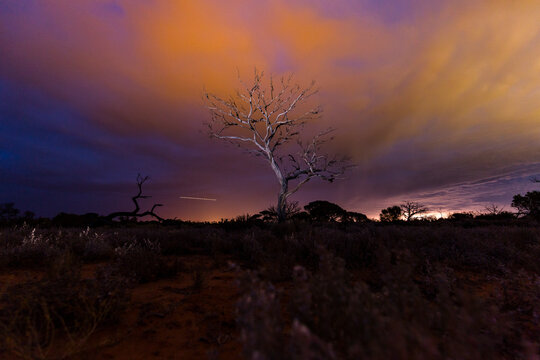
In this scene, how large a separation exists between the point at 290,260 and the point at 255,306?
372 cm

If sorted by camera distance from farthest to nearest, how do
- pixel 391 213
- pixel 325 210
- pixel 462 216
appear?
pixel 391 213
pixel 325 210
pixel 462 216

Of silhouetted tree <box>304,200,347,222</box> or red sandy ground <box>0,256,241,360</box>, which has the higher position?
silhouetted tree <box>304,200,347,222</box>

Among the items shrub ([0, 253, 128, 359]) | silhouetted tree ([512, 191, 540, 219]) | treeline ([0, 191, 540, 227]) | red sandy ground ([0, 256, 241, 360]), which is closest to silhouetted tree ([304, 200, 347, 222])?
treeline ([0, 191, 540, 227])

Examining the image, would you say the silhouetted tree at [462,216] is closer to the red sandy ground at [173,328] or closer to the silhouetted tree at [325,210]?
the silhouetted tree at [325,210]

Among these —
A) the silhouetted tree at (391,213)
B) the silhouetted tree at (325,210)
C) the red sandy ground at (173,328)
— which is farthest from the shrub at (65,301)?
the silhouetted tree at (391,213)

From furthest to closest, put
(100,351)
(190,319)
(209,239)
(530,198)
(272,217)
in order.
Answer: (530,198), (272,217), (209,239), (190,319), (100,351)

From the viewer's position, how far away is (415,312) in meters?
1.94

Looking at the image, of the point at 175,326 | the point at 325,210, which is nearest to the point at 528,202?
the point at 325,210

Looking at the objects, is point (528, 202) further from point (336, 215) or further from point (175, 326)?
point (175, 326)

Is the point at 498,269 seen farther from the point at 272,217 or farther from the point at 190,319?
the point at 272,217

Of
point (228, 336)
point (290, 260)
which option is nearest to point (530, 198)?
point (290, 260)

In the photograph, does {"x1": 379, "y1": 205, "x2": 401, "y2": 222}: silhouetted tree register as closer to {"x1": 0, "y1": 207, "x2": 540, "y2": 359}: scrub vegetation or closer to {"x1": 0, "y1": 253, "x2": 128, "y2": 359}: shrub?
{"x1": 0, "y1": 207, "x2": 540, "y2": 359}: scrub vegetation

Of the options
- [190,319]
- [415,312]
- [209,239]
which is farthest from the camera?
[209,239]

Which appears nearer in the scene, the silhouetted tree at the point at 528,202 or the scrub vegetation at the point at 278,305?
the scrub vegetation at the point at 278,305
